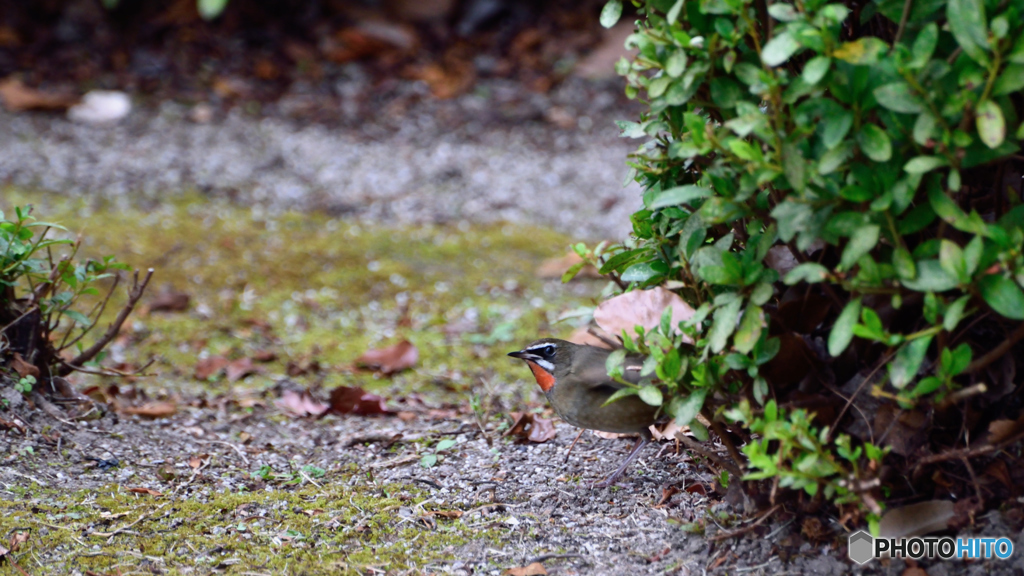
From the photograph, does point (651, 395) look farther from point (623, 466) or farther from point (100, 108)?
point (100, 108)

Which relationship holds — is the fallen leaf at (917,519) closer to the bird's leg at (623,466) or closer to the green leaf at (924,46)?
the bird's leg at (623,466)

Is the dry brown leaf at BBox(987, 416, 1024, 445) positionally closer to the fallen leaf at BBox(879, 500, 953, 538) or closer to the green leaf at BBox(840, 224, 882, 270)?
the fallen leaf at BBox(879, 500, 953, 538)

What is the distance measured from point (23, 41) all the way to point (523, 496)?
849 centimetres

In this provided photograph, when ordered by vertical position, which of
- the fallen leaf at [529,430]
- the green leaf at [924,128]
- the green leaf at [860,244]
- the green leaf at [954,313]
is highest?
the green leaf at [924,128]

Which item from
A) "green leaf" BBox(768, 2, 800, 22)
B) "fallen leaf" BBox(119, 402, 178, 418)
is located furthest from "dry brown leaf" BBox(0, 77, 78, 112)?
"green leaf" BBox(768, 2, 800, 22)

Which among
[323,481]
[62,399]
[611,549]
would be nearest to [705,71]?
[611,549]

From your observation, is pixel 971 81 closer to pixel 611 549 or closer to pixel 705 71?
pixel 705 71

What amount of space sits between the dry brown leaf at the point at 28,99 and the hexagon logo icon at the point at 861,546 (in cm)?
829

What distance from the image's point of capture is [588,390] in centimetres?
289

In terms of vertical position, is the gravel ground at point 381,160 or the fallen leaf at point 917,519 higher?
the gravel ground at point 381,160

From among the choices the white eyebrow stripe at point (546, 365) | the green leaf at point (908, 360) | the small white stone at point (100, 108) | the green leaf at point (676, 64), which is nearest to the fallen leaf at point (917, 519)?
the green leaf at point (908, 360)

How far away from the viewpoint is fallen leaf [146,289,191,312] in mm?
5398

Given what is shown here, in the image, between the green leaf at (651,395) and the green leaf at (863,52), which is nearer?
the green leaf at (863,52)

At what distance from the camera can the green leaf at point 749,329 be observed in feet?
6.71
